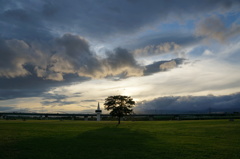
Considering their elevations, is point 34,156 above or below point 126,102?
below

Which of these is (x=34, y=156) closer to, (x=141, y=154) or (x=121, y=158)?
(x=121, y=158)

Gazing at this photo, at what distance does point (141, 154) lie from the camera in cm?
1830

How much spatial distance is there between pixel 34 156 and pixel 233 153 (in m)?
17.1

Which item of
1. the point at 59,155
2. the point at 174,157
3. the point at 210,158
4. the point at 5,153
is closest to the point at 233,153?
the point at 210,158

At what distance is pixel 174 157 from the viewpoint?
17266 mm

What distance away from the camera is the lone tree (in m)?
94.2

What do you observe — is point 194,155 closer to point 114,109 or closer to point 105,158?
point 105,158

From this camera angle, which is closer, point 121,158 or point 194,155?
point 121,158

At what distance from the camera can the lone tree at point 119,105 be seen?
309ft

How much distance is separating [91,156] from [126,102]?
79.1m

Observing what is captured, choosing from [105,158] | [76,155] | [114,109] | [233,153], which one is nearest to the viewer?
[105,158]

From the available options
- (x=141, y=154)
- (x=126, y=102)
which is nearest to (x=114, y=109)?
(x=126, y=102)

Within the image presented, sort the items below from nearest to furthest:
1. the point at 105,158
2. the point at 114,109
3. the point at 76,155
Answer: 1. the point at 105,158
2. the point at 76,155
3. the point at 114,109

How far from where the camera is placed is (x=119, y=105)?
95250 mm
